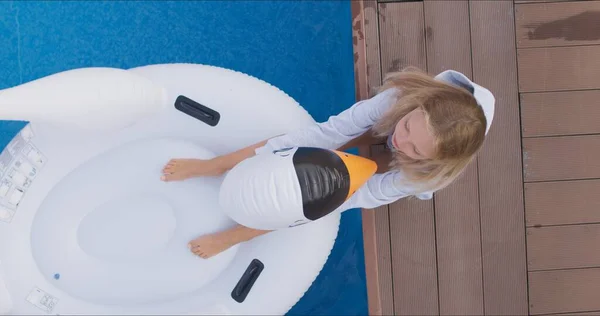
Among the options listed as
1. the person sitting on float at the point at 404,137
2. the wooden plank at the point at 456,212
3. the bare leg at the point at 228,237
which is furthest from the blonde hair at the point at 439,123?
the wooden plank at the point at 456,212

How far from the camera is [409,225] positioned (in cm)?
A: 132

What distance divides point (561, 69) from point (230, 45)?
0.92 meters

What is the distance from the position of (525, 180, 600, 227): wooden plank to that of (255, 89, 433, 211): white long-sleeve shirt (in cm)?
41

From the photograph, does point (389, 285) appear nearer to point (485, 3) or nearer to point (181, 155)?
point (181, 155)

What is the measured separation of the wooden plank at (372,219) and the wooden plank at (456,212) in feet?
0.43

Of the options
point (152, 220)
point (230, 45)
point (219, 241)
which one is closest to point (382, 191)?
point (219, 241)

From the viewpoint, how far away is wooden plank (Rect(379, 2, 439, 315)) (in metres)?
1.30

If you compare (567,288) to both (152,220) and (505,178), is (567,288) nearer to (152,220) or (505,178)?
(505,178)

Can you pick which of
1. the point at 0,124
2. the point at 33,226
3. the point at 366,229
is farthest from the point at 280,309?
the point at 0,124

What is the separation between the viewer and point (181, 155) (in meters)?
1.19

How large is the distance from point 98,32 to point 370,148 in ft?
2.94

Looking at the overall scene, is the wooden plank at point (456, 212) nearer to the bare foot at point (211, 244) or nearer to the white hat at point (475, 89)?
the white hat at point (475, 89)

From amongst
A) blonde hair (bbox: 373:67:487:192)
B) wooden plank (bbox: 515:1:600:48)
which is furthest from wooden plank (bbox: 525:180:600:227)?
blonde hair (bbox: 373:67:487:192)

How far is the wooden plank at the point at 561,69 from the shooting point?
1305mm
